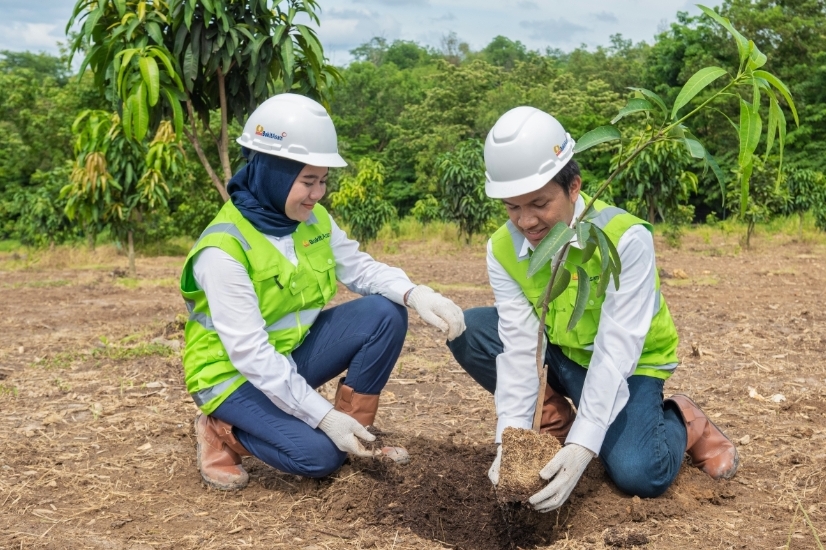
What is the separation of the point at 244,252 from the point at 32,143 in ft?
95.2

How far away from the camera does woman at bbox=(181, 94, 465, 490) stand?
2.60 m

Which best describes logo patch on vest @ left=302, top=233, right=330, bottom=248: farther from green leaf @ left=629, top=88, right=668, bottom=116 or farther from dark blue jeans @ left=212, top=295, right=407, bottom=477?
green leaf @ left=629, top=88, right=668, bottom=116

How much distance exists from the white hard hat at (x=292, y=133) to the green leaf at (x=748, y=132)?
1285mm

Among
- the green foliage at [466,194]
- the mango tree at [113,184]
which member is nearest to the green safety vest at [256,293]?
the mango tree at [113,184]

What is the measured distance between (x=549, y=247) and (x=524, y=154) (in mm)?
404

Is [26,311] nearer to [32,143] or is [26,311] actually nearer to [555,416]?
[555,416]

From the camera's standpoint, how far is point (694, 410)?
279cm

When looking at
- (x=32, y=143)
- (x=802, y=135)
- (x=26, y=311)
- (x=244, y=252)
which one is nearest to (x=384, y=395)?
(x=244, y=252)

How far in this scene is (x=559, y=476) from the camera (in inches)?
89.4

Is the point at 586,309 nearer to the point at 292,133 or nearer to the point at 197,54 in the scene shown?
the point at 292,133

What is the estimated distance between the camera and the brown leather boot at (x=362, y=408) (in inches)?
113

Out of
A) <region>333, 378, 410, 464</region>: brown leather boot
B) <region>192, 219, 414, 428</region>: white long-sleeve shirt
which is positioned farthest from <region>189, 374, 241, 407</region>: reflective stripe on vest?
<region>333, 378, 410, 464</region>: brown leather boot

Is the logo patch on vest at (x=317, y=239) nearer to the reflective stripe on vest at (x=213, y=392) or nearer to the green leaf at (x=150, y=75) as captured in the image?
the reflective stripe on vest at (x=213, y=392)

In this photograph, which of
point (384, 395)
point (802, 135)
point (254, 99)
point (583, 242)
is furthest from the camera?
point (802, 135)
